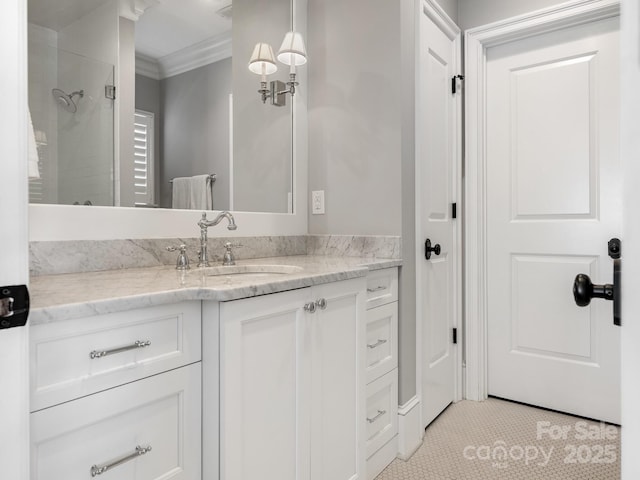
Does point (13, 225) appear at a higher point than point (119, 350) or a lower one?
higher

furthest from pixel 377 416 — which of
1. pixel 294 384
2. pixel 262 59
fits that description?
pixel 262 59

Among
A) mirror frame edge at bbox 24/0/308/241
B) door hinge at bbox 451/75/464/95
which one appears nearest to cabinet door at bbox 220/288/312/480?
mirror frame edge at bbox 24/0/308/241

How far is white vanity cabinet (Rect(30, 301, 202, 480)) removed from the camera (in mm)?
777

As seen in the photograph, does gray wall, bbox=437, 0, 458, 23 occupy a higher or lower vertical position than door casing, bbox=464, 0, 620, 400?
higher

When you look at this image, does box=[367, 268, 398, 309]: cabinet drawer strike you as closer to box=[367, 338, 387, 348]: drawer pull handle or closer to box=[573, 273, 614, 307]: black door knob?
box=[367, 338, 387, 348]: drawer pull handle

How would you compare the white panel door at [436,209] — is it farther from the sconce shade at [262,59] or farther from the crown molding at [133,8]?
the crown molding at [133,8]

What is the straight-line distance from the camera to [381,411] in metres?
1.70

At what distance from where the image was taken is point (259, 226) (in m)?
1.96

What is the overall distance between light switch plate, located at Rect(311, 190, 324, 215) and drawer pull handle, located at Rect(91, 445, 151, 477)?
142 centimetres

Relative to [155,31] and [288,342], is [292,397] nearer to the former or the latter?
[288,342]

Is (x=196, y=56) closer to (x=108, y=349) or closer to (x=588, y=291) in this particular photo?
(x=108, y=349)

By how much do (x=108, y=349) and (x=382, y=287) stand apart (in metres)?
1.11

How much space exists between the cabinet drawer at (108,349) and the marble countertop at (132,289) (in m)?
0.03

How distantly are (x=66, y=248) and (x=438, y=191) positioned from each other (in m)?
1.72
